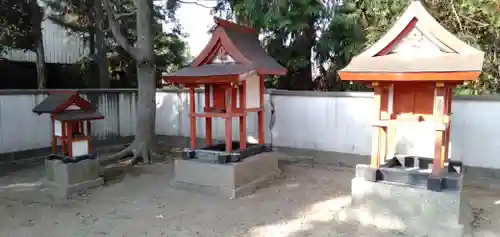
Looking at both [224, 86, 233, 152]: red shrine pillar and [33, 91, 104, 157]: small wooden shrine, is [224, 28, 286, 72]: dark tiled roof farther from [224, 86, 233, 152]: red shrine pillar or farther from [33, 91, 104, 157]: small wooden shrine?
[33, 91, 104, 157]: small wooden shrine

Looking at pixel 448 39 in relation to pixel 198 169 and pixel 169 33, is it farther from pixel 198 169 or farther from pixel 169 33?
pixel 169 33

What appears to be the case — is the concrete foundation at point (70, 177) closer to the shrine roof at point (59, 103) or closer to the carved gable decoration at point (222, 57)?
the shrine roof at point (59, 103)

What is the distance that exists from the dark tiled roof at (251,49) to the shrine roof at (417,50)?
207 cm

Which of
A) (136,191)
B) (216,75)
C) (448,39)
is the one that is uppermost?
(448,39)

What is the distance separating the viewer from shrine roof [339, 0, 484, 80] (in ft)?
15.0

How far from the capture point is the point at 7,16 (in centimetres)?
989

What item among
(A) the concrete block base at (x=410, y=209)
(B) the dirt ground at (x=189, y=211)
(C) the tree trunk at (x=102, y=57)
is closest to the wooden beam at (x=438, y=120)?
(A) the concrete block base at (x=410, y=209)

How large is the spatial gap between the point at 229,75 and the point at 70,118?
9.01ft

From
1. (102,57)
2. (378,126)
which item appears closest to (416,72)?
(378,126)

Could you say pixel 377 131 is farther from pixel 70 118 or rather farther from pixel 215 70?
pixel 70 118

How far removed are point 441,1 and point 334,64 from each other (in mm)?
2789

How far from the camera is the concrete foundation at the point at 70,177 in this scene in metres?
6.34

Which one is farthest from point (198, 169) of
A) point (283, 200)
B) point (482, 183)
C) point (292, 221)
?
point (482, 183)

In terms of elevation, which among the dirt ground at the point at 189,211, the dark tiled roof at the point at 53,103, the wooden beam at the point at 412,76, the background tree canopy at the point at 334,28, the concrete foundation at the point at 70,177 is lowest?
the dirt ground at the point at 189,211
